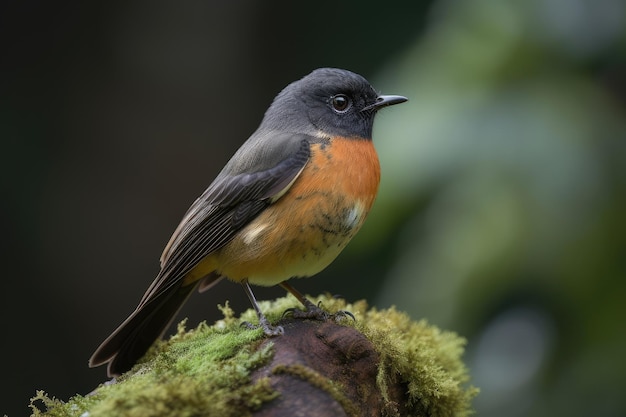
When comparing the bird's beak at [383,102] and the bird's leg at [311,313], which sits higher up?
the bird's beak at [383,102]

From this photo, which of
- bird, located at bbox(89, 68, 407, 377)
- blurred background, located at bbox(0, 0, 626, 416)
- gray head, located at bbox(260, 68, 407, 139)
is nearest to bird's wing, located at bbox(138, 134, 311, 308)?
bird, located at bbox(89, 68, 407, 377)

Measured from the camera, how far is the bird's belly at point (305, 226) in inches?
152

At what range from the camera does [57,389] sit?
807 cm

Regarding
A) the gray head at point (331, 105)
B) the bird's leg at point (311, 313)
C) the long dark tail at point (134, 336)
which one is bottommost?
the long dark tail at point (134, 336)

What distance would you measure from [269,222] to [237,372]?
105 centimetres

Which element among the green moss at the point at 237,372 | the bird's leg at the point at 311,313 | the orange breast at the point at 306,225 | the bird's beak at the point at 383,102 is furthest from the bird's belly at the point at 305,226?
the bird's beak at the point at 383,102

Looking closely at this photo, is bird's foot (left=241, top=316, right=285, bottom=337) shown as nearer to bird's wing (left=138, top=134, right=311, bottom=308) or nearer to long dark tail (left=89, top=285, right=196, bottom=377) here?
bird's wing (left=138, top=134, right=311, bottom=308)

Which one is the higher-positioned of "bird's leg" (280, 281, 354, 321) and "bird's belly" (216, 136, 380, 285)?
"bird's belly" (216, 136, 380, 285)

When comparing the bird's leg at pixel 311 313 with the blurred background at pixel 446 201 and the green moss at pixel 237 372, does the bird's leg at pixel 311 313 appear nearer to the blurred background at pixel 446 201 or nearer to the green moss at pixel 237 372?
the green moss at pixel 237 372

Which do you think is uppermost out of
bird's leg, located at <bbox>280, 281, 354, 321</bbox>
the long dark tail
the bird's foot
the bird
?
the bird

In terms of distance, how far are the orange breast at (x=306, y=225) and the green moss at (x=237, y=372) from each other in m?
0.36

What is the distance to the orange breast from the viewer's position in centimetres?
386

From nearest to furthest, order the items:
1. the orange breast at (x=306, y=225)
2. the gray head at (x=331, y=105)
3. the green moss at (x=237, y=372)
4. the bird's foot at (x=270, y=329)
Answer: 1. the green moss at (x=237, y=372)
2. the bird's foot at (x=270, y=329)
3. the orange breast at (x=306, y=225)
4. the gray head at (x=331, y=105)

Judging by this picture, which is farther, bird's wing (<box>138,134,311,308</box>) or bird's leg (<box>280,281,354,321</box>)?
bird's wing (<box>138,134,311,308</box>)
